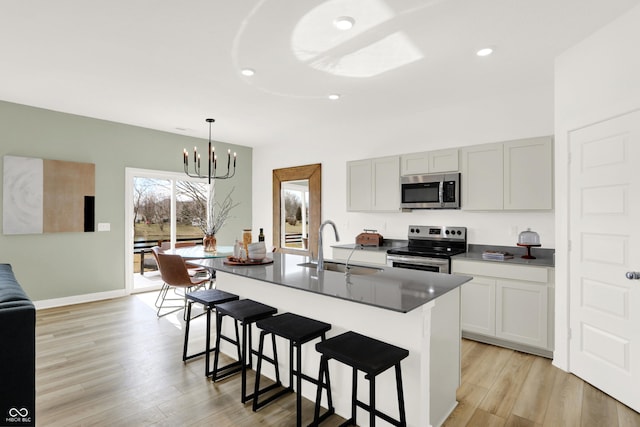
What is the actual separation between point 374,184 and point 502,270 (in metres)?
1.92

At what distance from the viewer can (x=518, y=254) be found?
3727 millimetres

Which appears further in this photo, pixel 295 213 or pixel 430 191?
pixel 295 213

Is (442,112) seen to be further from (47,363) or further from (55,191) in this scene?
(55,191)

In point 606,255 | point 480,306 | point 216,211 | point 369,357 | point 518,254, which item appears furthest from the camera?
point 216,211

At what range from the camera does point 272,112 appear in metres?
4.55

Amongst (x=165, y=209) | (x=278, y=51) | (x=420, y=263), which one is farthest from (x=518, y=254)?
(x=165, y=209)

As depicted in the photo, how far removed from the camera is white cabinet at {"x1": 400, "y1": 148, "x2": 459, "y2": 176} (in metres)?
3.93

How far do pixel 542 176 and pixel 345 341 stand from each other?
8.77 feet

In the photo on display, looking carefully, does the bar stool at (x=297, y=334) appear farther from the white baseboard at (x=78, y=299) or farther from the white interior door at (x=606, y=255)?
the white baseboard at (x=78, y=299)

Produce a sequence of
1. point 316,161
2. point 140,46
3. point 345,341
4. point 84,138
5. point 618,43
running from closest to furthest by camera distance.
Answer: point 345,341
point 618,43
point 140,46
point 84,138
point 316,161

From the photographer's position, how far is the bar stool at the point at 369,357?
1651 millimetres

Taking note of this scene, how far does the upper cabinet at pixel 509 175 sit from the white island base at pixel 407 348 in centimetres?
178

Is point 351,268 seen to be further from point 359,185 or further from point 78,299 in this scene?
point 78,299

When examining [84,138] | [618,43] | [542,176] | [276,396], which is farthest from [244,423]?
[84,138]
